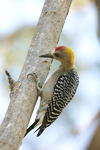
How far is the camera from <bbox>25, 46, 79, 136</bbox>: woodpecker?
4.14 meters

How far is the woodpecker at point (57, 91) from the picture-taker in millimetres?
4145

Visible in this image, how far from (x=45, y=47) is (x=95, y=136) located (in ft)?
5.52

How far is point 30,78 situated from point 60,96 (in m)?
0.90

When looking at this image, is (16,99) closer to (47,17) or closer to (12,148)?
(12,148)

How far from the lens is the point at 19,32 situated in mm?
8297

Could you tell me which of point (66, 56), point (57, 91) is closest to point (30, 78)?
point (57, 91)

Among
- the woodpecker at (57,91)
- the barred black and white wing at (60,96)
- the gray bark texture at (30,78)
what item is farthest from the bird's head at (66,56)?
the gray bark texture at (30,78)

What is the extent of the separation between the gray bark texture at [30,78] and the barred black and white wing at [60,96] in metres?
0.57

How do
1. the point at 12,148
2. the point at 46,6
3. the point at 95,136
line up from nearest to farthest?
the point at 95,136 < the point at 12,148 < the point at 46,6

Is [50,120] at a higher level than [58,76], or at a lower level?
lower

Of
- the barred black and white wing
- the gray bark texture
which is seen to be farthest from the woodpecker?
the gray bark texture

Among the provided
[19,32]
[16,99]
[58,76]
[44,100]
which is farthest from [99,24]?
[19,32]

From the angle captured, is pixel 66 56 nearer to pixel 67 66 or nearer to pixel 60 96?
pixel 67 66

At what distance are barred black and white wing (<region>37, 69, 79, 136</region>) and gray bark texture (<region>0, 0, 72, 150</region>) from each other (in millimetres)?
570
